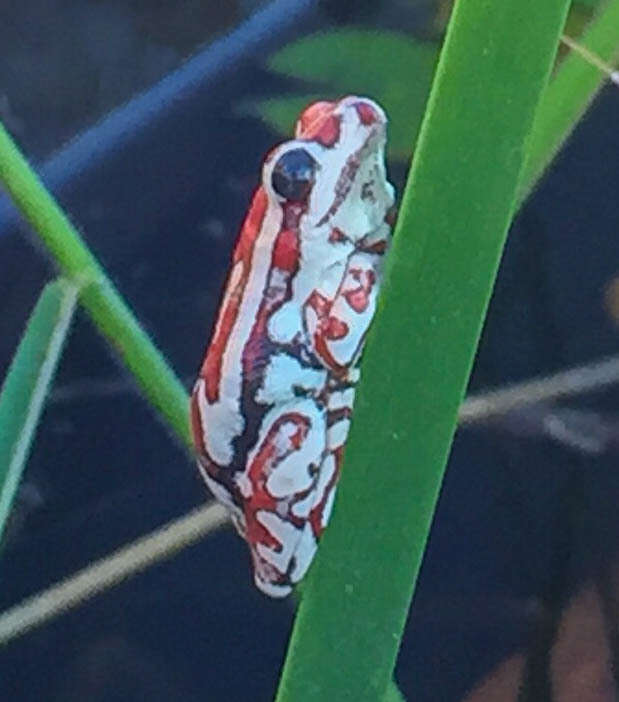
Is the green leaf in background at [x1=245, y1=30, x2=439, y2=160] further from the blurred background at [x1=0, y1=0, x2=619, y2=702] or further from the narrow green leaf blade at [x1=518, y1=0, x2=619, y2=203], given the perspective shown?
the narrow green leaf blade at [x1=518, y1=0, x2=619, y2=203]

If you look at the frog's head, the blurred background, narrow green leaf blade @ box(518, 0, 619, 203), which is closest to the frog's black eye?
the frog's head

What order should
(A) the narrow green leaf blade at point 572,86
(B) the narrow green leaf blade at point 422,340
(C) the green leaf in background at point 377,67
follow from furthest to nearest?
(C) the green leaf in background at point 377,67, (A) the narrow green leaf blade at point 572,86, (B) the narrow green leaf blade at point 422,340

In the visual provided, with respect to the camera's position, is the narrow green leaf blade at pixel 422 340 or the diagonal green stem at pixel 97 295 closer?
the narrow green leaf blade at pixel 422 340

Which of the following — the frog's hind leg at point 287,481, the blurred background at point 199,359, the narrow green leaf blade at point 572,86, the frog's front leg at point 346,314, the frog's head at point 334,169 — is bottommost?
the blurred background at point 199,359

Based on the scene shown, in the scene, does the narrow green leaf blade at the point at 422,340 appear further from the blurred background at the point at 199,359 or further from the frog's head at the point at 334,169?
the blurred background at the point at 199,359

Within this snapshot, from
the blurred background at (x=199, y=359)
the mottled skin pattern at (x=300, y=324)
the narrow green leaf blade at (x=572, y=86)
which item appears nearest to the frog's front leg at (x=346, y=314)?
the mottled skin pattern at (x=300, y=324)

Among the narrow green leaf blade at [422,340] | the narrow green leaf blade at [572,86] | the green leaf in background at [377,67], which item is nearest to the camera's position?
the narrow green leaf blade at [422,340]

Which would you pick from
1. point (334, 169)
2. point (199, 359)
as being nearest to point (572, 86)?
point (334, 169)
